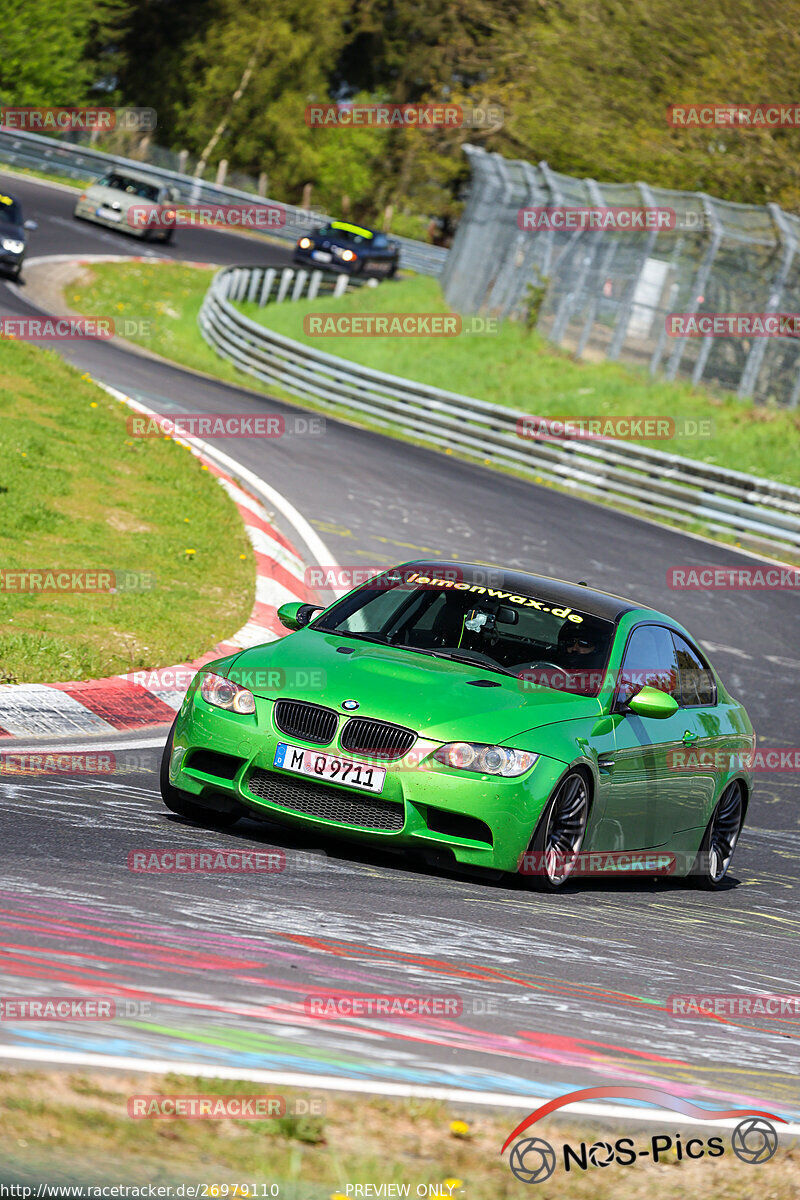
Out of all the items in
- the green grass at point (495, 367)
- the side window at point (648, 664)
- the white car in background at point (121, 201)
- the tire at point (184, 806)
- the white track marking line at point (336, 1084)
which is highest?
the white car in background at point (121, 201)

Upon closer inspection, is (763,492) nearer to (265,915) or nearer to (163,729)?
(163,729)

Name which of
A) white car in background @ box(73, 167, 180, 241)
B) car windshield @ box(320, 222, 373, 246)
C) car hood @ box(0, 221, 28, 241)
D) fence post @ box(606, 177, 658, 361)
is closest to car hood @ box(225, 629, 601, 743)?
fence post @ box(606, 177, 658, 361)

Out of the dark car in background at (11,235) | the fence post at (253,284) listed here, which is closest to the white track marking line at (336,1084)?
the dark car in background at (11,235)

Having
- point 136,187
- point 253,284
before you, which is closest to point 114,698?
point 253,284

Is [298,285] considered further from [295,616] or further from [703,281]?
[295,616]

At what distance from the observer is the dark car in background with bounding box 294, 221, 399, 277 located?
4691 centimetres

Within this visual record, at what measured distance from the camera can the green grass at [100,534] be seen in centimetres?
1095

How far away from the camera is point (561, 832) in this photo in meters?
7.30

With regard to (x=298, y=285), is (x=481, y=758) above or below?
below

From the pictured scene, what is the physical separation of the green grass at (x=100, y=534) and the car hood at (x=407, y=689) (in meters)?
2.62

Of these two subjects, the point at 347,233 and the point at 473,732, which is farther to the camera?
the point at 347,233

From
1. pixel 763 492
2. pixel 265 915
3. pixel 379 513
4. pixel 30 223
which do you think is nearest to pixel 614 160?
pixel 30 223

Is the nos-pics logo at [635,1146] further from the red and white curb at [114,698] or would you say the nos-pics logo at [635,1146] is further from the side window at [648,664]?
the red and white curb at [114,698]

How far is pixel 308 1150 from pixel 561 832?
153 inches
